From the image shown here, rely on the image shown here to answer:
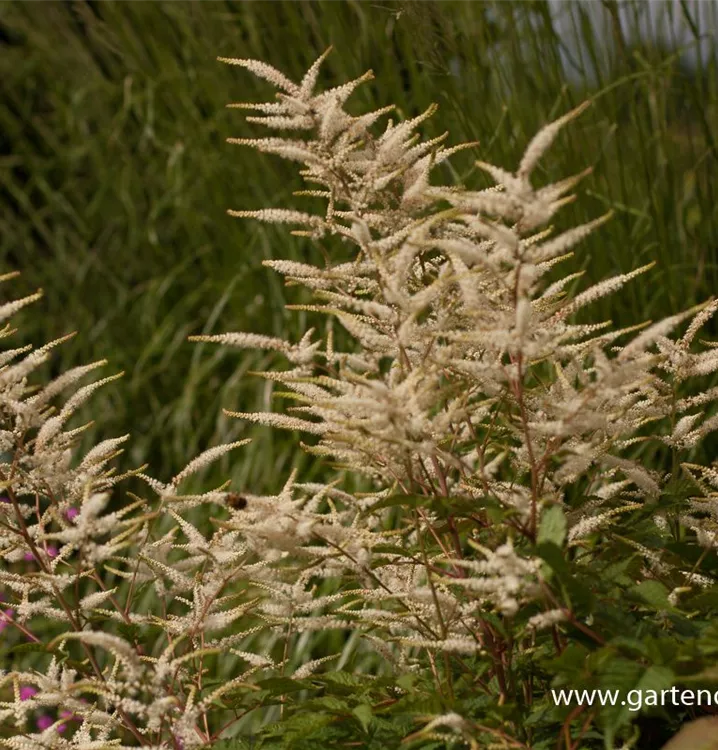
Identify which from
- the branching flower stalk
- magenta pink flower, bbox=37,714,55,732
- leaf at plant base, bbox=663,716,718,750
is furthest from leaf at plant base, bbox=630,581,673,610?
magenta pink flower, bbox=37,714,55,732

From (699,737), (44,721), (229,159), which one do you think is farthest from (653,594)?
(229,159)

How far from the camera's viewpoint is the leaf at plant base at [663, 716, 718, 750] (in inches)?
44.7

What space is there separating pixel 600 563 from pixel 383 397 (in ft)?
1.36

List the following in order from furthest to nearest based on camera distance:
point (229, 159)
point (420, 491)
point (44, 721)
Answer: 1. point (229, 159)
2. point (44, 721)
3. point (420, 491)

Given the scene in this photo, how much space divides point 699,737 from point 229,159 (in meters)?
3.32

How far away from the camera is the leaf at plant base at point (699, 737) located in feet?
3.73

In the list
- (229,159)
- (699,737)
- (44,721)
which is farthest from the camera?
(229,159)

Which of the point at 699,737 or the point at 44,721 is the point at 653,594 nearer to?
the point at 699,737

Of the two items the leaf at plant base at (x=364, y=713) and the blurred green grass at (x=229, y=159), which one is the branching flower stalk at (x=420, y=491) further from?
the blurred green grass at (x=229, y=159)

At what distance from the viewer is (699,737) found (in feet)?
3.81

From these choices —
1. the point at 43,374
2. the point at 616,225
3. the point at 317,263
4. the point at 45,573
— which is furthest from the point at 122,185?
the point at 45,573

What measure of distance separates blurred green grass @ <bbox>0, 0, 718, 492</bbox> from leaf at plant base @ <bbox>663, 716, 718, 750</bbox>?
1621 millimetres

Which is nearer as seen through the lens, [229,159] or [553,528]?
[553,528]

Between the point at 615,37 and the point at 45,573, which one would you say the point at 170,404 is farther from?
the point at 45,573
